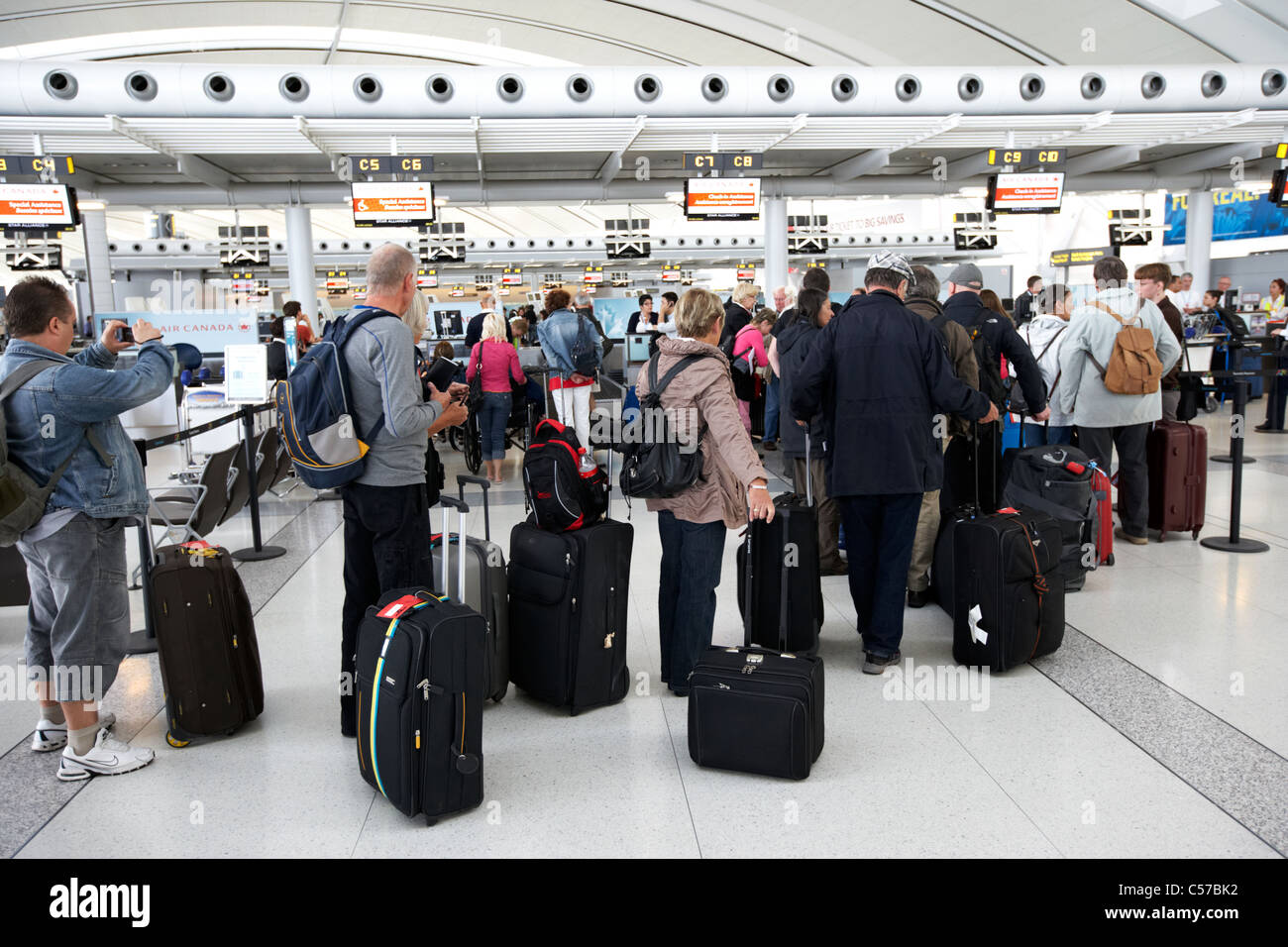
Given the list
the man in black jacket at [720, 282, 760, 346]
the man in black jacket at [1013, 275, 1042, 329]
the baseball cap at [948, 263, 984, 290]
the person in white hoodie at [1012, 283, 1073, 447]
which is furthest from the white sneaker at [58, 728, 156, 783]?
the man in black jacket at [1013, 275, 1042, 329]

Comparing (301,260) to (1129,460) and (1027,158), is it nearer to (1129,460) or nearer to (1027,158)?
(1027,158)

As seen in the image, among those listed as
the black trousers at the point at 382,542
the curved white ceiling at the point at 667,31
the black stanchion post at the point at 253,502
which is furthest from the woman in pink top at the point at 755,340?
the curved white ceiling at the point at 667,31

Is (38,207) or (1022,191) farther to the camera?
(1022,191)

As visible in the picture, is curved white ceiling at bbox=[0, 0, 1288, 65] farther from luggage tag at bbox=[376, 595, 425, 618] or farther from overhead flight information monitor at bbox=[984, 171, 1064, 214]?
luggage tag at bbox=[376, 595, 425, 618]

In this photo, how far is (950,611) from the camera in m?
4.43

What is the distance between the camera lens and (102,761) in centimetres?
306

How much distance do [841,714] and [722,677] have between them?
2.38 feet

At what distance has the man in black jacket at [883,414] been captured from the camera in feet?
11.8

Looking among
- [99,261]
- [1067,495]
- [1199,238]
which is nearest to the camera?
[1067,495]

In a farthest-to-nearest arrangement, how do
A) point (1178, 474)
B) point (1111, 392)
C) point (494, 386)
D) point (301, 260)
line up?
1. point (301, 260)
2. point (494, 386)
3. point (1178, 474)
4. point (1111, 392)

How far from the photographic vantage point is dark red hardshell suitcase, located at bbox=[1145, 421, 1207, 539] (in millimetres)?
5559

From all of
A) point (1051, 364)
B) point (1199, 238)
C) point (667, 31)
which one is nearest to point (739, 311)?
point (1051, 364)

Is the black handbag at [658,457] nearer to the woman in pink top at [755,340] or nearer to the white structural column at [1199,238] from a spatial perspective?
the woman in pink top at [755,340]

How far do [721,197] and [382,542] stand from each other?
858 cm
